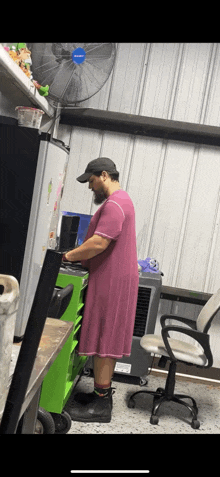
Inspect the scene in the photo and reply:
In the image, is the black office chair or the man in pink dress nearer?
the man in pink dress

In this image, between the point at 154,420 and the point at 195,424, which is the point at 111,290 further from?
the point at 195,424

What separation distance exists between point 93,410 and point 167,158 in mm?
2281

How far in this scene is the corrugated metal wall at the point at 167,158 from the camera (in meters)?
4.07

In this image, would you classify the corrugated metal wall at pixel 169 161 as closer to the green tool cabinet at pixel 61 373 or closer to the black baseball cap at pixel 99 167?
the black baseball cap at pixel 99 167

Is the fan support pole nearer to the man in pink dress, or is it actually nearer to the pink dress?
the man in pink dress

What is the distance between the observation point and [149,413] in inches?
126

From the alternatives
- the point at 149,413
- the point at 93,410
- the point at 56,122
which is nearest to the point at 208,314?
the point at 149,413

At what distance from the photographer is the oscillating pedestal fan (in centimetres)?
301

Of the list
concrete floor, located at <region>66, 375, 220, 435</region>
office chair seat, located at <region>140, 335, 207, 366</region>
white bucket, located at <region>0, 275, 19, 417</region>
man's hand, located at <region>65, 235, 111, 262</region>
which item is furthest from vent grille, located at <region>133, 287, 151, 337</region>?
white bucket, located at <region>0, 275, 19, 417</region>

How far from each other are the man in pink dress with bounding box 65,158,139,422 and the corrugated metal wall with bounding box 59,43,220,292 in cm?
126

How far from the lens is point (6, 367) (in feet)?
2.43

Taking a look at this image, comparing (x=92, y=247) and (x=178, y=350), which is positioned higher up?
(x=92, y=247)

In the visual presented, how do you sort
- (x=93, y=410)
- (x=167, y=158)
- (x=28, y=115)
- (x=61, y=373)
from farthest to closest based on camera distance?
(x=167, y=158) < (x=93, y=410) < (x=61, y=373) < (x=28, y=115)

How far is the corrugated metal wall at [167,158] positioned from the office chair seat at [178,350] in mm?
1023
